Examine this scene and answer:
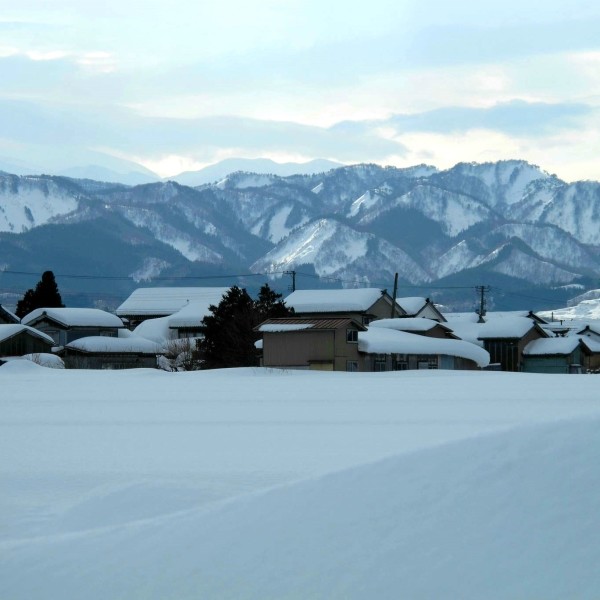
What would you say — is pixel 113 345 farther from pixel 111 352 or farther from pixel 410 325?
pixel 410 325

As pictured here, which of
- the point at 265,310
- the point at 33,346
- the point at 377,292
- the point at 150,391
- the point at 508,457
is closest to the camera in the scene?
the point at 508,457

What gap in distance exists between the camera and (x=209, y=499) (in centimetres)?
1164

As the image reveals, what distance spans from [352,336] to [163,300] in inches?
2247

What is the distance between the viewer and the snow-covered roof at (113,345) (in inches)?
2771

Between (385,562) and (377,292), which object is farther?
(377,292)

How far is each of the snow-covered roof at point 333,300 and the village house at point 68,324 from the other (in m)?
13.0

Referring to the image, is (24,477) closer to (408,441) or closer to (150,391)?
(408,441)

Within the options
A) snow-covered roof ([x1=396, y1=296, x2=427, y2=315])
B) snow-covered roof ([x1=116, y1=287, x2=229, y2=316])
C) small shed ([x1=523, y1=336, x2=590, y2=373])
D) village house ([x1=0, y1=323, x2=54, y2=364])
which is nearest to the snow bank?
village house ([x1=0, y1=323, x2=54, y2=364])

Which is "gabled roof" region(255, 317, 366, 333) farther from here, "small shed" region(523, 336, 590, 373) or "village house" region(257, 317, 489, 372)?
"small shed" region(523, 336, 590, 373)

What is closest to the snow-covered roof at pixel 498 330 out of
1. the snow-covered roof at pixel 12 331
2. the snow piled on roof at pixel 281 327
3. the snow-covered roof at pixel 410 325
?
the snow-covered roof at pixel 410 325

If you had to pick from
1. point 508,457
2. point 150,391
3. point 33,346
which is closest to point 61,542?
point 508,457

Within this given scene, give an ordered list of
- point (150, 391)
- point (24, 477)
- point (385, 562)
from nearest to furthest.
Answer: point (385, 562) → point (24, 477) → point (150, 391)

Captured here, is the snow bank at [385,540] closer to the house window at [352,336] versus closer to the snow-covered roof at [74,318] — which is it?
the house window at [352,336]

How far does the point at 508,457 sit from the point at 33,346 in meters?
59.2
